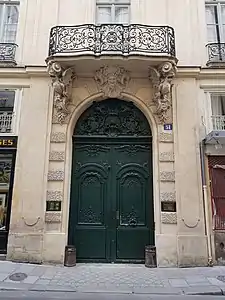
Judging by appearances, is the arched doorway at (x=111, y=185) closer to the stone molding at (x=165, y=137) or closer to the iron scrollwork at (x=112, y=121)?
the iron scrollwork at (x=112, y=121)

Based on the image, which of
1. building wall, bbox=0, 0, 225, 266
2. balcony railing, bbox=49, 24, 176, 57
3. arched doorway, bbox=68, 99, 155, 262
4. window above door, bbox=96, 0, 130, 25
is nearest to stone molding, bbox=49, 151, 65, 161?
building wall, bbox=0, 0, 225, 266

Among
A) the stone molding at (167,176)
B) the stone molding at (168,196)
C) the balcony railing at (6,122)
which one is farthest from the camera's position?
the balcony railing at (6,122)

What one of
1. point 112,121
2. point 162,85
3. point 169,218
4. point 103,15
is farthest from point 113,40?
point 169,218

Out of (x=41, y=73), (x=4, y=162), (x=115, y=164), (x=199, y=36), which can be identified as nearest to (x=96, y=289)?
(x=115, y=164)

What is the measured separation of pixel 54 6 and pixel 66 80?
107 inches

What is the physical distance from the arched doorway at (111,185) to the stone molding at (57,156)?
42 centimetres

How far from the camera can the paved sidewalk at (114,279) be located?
18.0 ft

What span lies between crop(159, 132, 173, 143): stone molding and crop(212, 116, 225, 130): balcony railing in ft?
4.29

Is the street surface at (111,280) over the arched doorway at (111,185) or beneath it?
beneath

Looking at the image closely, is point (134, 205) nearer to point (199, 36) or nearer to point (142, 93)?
point (142, 93)

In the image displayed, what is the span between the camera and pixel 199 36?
8.83 metres

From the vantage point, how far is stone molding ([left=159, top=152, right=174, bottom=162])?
796 cm

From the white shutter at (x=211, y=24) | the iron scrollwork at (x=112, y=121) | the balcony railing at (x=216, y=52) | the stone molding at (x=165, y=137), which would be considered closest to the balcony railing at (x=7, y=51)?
the iron scrollwork at (x=112, y=121)

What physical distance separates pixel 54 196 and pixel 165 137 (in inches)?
134
